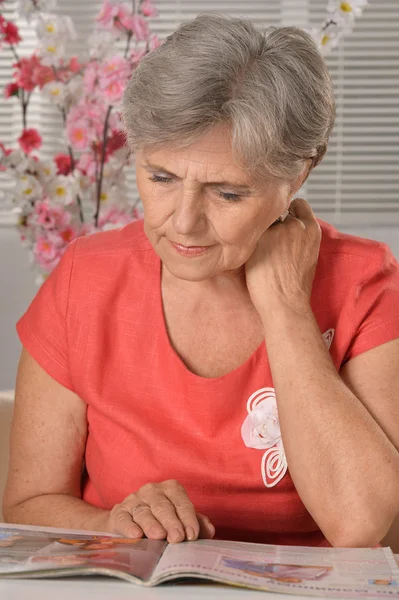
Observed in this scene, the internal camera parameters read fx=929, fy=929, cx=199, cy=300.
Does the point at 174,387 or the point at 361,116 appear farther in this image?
the point at 361,116

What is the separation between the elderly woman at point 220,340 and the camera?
1299mm

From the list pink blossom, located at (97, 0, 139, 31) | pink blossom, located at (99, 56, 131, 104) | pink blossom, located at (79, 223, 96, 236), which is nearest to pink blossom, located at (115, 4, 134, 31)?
pink blossom, located at (97, 0, 139, 31)

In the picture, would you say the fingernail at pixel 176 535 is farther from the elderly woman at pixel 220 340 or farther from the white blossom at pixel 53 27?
the white blossom at pixel 53 27

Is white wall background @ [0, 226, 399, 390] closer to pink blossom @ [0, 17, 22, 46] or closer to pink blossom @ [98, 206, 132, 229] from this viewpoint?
pink blossom @ [98, 206, 132, 229]

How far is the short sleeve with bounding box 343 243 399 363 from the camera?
1.51m

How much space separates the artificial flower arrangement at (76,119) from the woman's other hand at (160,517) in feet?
5.07

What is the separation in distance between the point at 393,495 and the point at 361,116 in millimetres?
2555

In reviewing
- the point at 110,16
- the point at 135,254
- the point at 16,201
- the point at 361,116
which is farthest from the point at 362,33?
the point at 135,254

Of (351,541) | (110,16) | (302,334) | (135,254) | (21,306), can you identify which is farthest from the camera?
(21,306)

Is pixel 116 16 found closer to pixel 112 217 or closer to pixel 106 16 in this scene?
pixel 106 16

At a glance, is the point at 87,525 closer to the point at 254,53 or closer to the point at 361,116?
the point at 254,53

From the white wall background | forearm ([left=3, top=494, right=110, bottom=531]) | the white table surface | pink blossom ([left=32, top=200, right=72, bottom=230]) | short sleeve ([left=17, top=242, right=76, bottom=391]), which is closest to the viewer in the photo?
the white table surface

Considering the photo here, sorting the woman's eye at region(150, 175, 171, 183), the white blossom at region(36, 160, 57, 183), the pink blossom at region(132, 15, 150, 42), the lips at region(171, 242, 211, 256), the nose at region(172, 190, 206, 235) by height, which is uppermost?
the woman's eye at region(150, 175, 171, 183)

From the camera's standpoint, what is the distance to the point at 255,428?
1.50 m
